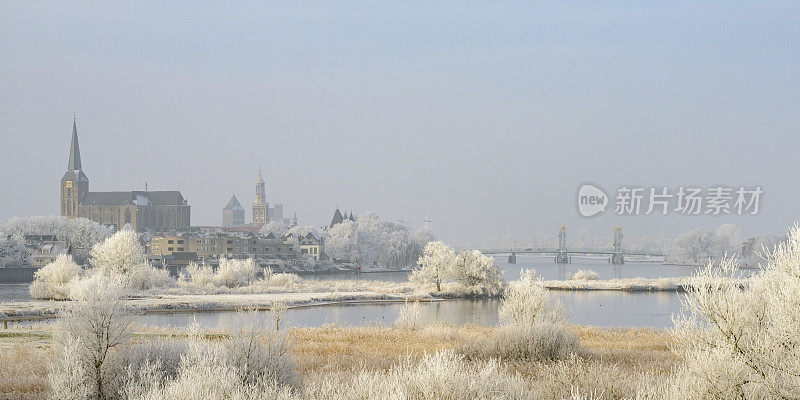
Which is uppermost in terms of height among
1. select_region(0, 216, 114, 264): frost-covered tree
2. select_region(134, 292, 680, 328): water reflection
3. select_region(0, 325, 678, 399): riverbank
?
select_region(0, 216, 114, 264): frost-covered tree

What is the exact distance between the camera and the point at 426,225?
146m

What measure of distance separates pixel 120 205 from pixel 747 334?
189 m

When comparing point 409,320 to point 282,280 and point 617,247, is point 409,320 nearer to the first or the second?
point 282,280

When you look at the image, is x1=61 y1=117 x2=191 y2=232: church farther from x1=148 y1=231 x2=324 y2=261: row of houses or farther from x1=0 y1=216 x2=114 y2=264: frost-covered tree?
x1=0 y1=216 x2=114 y2=264: frost-covered tree

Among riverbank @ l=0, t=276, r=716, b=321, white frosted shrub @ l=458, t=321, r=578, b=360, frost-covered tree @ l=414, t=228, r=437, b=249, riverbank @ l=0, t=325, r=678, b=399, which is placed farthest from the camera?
frost-covered tree @ l=414, t=228, r=437, b=249

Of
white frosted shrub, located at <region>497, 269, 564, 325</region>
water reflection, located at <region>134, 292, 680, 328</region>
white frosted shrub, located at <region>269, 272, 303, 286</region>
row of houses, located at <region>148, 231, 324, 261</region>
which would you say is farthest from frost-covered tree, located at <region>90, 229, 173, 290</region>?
row of houses, located at <region>148, 231, 324, 261</region>

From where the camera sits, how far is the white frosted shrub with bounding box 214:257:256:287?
62.1m

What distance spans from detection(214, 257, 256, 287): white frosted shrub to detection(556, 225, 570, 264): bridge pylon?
83298 millimetres

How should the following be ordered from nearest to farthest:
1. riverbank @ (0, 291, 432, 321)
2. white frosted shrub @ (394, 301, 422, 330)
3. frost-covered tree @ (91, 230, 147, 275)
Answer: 1. white frosted shrub @ (394, 301, 422, 330)
2. riverbank @ (0, 291, 432, 321)
3. frost-covered tree @ (91, 230, 147, 275)

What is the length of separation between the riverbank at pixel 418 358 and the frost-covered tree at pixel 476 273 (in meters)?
30.0

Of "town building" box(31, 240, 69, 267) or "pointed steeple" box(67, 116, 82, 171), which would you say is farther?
"pointed steeple" box(67, 116, 82, 171)

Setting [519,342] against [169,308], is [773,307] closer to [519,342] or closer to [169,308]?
Result: [519,342]

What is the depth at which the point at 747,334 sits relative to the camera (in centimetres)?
955

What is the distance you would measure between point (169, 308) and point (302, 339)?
24041mm
